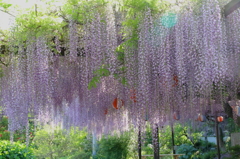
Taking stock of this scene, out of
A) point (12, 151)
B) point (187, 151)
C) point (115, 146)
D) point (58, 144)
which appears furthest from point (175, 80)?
point (58, 144)

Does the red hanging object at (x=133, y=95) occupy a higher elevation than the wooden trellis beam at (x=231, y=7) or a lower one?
lower

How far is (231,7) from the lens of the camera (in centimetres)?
310

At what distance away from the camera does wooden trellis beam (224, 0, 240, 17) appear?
2971 mm

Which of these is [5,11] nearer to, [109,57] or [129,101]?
[109,57]

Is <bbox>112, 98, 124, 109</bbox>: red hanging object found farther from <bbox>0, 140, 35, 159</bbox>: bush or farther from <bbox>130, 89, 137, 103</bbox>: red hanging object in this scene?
<bbox>0, 140, 35, 159</bbox>: bush

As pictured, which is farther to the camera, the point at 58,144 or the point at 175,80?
the point at 58,144

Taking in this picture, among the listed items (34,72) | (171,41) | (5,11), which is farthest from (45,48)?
(171,41)

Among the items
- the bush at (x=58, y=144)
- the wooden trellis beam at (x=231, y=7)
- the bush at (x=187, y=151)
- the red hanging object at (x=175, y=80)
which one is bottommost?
the bush at (x=187, y=151)

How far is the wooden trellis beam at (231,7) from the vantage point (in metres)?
2.97

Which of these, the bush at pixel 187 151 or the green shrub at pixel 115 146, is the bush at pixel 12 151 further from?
the bush at pixel 187 151

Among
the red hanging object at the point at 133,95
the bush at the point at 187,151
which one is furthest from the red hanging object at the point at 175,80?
the bush at the point at 187,151

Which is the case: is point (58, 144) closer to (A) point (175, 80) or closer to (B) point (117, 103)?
(B) point (117, 103)

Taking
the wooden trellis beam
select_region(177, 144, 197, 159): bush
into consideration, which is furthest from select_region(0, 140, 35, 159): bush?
select_region(177, 144, 197, 159): bush

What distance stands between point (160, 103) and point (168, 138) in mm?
7355
